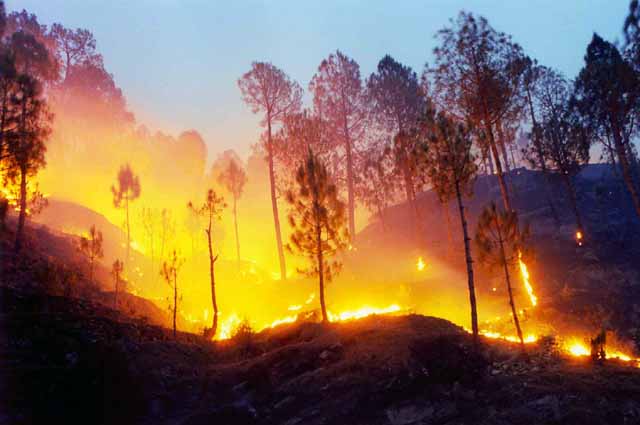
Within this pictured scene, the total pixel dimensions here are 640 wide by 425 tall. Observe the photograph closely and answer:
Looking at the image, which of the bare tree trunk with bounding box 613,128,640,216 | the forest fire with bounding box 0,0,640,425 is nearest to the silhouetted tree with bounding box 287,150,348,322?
the forest fire with bounding box 0,0,640,425

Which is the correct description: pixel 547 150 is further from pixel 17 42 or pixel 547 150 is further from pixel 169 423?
pixel 17 42

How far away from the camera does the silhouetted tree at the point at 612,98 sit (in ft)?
70.1

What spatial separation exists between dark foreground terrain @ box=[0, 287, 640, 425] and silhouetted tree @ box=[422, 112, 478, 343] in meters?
3.17

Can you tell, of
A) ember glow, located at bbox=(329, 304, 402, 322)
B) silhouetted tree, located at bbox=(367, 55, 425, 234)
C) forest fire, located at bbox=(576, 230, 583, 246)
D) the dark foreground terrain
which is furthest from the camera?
silhouetted tree, located at bbox=(367, 55, 425, 234)

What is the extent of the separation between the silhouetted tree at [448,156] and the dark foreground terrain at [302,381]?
10.4ft

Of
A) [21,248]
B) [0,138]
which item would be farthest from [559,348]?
[21,248]

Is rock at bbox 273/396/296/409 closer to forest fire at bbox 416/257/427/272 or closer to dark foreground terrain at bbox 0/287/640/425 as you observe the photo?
dark foreground terrain at bbox 0/287/640/425

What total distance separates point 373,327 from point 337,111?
27.4 metres

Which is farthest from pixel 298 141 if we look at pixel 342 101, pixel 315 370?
pixel 315 370

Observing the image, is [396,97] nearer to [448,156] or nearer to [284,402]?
[448,156]

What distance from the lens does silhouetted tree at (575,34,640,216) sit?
2138 cm

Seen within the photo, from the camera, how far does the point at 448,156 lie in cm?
1262

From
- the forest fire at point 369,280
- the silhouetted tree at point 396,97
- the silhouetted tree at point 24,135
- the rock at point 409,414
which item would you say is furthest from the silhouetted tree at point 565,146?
the silhouetted tree at point 24,135

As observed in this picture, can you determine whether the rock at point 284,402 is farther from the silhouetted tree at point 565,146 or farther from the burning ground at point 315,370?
the silhouetted tree at point 565,146
